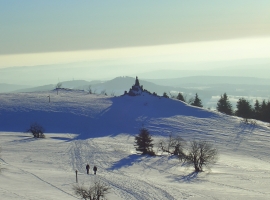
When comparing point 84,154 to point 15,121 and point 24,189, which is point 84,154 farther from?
point 15,121

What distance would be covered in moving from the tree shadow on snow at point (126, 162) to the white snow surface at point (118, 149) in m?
0.11

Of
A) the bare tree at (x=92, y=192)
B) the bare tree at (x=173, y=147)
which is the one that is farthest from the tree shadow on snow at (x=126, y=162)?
the bare tree at (x=92, y=192)

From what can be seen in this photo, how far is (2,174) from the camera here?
33.0 m

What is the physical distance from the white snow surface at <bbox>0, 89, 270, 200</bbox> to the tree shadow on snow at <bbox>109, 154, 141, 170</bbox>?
0.11 metres

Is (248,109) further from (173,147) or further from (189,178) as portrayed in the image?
(189,178)

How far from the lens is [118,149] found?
2050 inches

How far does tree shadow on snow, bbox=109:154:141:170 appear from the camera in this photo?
4159cm

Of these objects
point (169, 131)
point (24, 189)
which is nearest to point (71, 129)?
point (169, 131)

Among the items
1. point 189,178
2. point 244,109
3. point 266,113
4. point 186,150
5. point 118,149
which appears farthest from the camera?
point 244,109

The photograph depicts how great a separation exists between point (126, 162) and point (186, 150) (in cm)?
1333

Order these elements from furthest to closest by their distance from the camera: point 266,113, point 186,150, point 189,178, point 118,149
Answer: point 266,113 → point 186,150 → point 118,149 → point 189,178

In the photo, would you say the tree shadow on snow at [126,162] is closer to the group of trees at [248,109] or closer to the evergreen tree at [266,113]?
the group of trees at [248,109]

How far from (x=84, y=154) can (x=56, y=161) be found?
5302mm

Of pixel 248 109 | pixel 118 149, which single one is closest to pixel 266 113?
pixel 248 109
